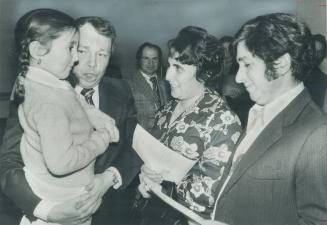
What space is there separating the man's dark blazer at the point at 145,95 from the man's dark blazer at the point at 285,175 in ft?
5.84

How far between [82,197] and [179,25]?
1.41m

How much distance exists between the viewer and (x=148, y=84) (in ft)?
10.9

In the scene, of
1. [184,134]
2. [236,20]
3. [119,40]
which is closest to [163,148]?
[184,134]

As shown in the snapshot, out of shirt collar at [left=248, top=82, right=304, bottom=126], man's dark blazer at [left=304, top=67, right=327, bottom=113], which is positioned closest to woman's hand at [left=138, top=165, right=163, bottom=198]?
shirt collar at [left=248, top=82, right=304, bottom=126]

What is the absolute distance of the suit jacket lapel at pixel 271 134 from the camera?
114cm

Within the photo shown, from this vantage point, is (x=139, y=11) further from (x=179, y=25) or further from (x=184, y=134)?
(x=184, y=134)

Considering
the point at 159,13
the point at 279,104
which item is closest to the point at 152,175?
Result: the point at 279,104

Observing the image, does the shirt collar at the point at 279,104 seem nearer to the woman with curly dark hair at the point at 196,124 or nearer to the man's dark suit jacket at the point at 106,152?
the woman with curly dark hair at the point at 196,124

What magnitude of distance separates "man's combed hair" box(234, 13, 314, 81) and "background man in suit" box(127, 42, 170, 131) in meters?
1.56

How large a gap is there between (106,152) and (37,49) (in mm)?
512

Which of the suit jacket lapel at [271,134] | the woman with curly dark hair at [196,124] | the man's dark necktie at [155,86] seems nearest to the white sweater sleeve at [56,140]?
the woman with curly dark hair at [196,124]

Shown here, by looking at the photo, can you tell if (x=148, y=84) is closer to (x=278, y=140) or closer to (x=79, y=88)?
(x=79, y=88)

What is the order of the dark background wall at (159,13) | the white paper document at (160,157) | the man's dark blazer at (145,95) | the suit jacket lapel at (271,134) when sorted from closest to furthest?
1. the suit jacket lapel at (271,134)
2. the white paper document at (160,157)
3. the dark background wall at (159,13)
4. the man's dark blazer at (145,95)

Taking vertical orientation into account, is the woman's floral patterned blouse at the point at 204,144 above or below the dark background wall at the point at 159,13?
below
